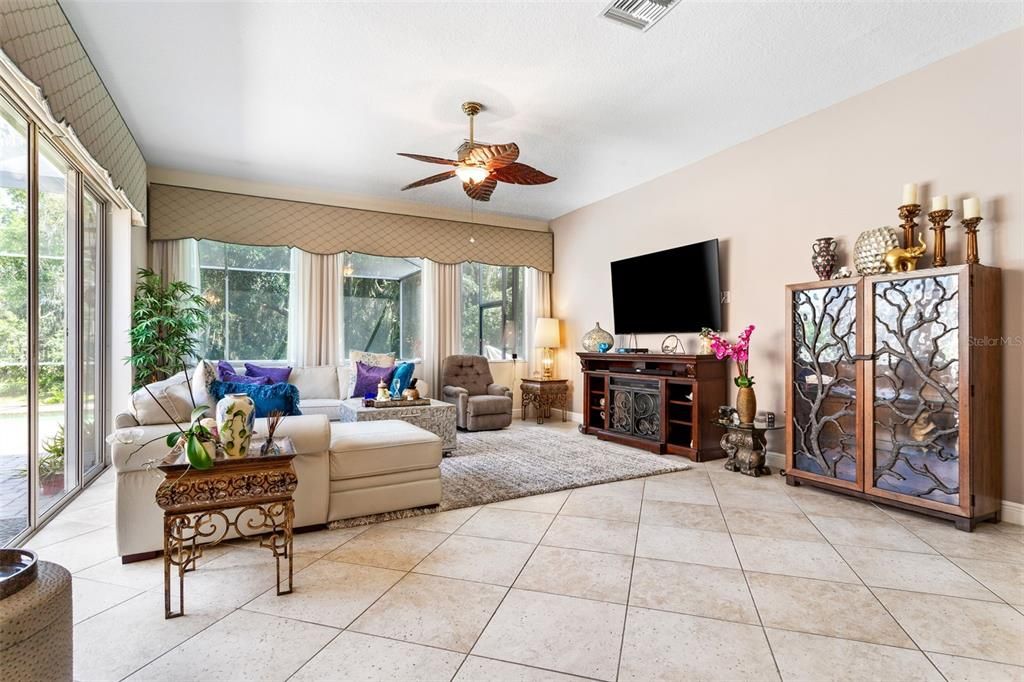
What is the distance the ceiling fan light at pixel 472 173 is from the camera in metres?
3.54

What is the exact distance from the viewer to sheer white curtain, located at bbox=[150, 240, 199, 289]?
5.25 m

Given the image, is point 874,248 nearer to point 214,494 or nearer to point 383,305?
point 214,494

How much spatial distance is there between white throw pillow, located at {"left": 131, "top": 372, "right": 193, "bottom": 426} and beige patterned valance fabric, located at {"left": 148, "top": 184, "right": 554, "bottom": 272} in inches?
126

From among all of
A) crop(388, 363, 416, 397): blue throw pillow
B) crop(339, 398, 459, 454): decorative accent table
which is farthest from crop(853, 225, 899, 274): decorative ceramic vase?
crop(388, 363, 416, 397): blue throw pillow

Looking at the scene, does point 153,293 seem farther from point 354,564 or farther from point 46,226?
point 354,564

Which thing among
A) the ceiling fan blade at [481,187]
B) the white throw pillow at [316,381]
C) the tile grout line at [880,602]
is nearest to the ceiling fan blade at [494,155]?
the ceiling fan blade at [481,187]

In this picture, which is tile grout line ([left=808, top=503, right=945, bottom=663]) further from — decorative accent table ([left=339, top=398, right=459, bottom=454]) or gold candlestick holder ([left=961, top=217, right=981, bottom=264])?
decorative accent table ([left=339, top=398, right=459, bottom=454])

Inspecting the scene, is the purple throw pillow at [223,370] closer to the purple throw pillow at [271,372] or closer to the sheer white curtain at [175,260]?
the purple throw pillow at [271,372]

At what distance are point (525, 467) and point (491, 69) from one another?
2.97 metres

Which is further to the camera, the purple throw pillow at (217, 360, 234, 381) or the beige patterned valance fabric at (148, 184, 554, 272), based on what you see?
the beige patterned valance fabric at (148, 184, 554, 272)

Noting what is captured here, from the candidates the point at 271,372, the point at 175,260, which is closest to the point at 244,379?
the point at 271,372

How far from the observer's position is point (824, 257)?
12.2 feet

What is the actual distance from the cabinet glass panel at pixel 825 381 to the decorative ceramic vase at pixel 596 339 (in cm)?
249

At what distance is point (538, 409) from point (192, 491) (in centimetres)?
492
